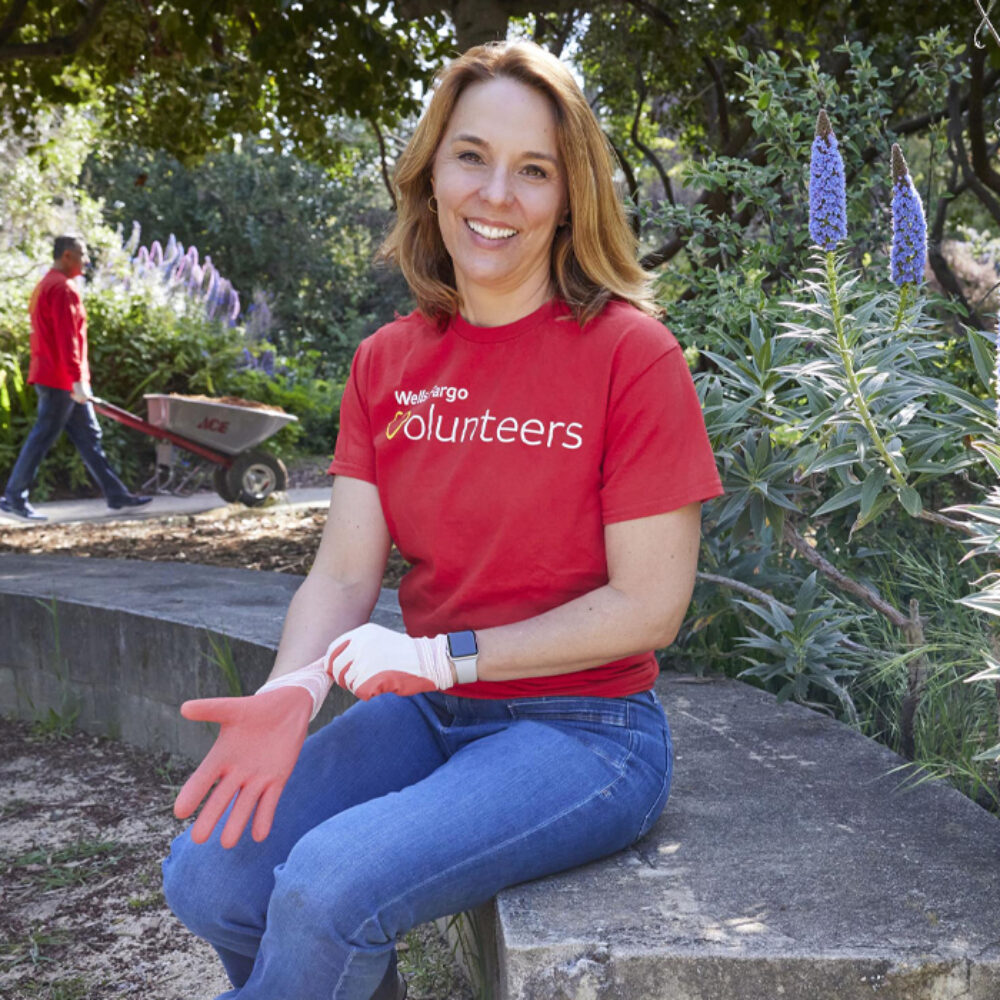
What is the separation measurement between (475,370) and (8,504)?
252 inches

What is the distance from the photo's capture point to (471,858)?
5.37 feet

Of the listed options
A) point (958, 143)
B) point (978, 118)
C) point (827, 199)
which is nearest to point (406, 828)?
point (827, 199)

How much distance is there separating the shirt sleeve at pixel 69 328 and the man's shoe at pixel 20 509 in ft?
2.81

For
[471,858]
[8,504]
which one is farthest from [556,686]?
[8,504]

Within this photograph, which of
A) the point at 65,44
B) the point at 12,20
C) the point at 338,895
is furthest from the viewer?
the point at 65,44

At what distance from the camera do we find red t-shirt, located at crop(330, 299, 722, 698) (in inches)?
72.4

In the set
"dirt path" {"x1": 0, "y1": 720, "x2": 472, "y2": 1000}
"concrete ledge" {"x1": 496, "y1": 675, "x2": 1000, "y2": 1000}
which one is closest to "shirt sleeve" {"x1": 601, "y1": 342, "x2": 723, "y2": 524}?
"concrete ledge" {"x1": 496, "y1": 675, "x2": 1000, "y2": 1000}

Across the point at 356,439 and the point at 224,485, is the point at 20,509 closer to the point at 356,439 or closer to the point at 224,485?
the point at 224,485

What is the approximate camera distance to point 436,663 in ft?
5.90

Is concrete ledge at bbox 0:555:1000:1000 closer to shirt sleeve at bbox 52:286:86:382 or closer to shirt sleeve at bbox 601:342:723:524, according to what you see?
shirt sleeve at bbox 601:342:723:524

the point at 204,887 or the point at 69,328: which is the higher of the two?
the point at 69,328

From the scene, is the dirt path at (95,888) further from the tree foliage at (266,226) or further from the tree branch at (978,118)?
the tree foliage at (266,226)

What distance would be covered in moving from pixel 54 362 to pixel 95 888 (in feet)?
17.8

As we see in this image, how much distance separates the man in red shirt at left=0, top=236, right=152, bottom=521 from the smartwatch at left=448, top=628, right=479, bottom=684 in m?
6.37
